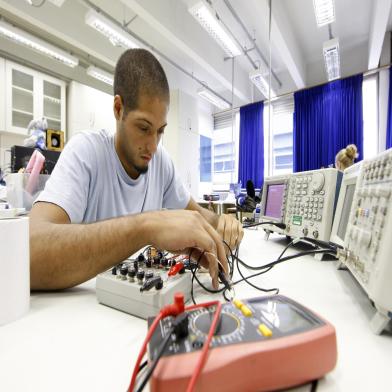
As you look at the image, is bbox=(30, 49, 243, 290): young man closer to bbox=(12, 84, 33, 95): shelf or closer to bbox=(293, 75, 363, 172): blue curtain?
bbox=(12, 84, 33, 95): shelf

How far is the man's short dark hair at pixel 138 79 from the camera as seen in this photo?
951 millimetres

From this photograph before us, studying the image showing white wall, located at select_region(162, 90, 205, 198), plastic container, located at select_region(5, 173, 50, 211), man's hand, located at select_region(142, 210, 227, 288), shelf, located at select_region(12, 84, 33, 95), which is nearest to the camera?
man's hand, located at select_region(142, 210, 227, 288)

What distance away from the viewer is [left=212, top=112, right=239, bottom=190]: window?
19.1 feet

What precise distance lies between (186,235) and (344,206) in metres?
0.51

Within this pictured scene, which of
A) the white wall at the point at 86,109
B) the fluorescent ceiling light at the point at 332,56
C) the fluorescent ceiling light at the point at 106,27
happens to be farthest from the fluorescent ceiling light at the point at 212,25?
the white wall at the point at 86,109

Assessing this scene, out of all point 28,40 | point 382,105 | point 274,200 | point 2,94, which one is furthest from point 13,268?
point 382,105

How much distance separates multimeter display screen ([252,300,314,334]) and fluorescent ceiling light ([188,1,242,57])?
2.91m

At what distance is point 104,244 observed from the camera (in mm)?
501

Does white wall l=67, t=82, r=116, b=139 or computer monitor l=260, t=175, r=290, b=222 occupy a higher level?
white wall l=67, t=82, r=116, b=139

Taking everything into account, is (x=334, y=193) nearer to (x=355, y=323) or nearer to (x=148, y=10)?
(x=355, y=323)

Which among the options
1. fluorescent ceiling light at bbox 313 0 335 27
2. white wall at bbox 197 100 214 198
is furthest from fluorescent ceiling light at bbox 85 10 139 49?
white wall at bbox 197 100 214 198

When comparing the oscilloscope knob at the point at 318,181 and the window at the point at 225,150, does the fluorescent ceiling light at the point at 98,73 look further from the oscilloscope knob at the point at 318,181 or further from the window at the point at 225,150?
the oscilloscope knob at the point at 318,181

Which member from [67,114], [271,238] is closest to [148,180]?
[271,238]

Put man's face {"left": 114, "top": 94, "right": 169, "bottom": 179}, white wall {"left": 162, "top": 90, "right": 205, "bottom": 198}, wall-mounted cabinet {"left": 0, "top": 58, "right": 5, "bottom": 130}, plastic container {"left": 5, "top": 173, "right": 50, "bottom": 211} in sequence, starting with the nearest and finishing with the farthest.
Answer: man's face {"left": 114, "top": 94, "right": 169, "bottom": 179}, plastic container {"left": 5, "top": 173, "right": 50, "bottom": 211}, wall-mounted cabinet {"left": 0, "top": 58, "right": 5, "bottom": 130}, white wall {"left": 162, "top": 90, "right": 205, "bottom": 198}
